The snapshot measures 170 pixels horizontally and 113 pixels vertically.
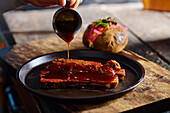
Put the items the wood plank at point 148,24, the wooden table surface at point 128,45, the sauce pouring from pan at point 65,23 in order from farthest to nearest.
→ the wood plank at point 148,24, the sauce pouring from pan at point 65,23, the wooden table surface at point 128,45

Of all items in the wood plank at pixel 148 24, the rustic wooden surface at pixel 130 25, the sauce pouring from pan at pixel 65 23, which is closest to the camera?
the sauce pouring from pan at pixel 65 23

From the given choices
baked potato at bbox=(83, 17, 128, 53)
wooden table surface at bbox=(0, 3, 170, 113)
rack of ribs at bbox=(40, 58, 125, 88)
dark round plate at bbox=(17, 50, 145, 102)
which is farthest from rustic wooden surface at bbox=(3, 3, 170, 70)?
rack of ribs at bbox=(40, 58, 125, 88)

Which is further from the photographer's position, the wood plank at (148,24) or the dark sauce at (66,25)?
the wood plank at (148,24)

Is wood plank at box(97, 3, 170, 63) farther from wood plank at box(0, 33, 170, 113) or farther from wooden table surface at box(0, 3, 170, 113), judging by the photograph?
wood plank at box(0, 33, 170, 113)

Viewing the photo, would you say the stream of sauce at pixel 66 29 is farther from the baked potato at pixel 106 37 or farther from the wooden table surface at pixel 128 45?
the wooden table surface at pixel 128 45

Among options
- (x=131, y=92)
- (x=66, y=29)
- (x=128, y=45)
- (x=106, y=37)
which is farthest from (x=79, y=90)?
(x=128, y=45)

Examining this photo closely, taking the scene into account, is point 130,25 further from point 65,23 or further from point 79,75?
point 79,75

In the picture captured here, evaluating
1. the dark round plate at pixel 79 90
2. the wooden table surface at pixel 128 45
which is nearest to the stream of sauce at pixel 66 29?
the dark round plate at pixel 79 90
